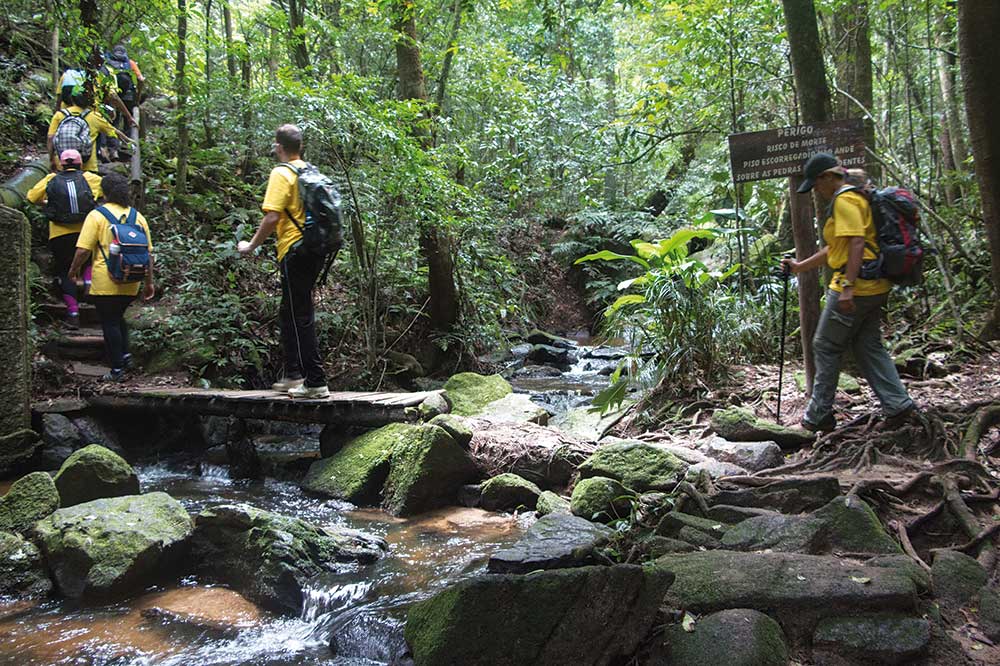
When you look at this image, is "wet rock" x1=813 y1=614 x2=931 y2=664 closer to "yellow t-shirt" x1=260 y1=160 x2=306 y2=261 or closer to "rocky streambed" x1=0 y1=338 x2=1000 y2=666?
"rocky streambed" x1=0 y1=338 x2=1000 y2=666

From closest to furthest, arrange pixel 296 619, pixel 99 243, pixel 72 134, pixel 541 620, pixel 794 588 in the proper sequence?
pixel 541 620 < pixel 794 588 < pixel 296 619 < pixel 99 243 < pixel 72 134

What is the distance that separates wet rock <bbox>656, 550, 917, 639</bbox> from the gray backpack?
794 cm

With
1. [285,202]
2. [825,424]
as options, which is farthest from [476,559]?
[285,202]

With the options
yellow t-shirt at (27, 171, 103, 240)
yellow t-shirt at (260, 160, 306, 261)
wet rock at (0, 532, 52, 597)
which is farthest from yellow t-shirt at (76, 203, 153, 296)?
wet rock at (0, 532, 52, 597)

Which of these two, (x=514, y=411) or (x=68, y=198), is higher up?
(x=68, y=198)

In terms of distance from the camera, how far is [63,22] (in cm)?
626

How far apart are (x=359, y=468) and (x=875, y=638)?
409 cm

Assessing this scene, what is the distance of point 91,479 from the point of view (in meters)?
4.74

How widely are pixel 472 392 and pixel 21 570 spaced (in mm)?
4309

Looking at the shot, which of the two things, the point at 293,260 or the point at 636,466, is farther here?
the point at 293,260

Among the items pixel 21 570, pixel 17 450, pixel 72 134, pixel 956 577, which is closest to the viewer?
pixel 956 577

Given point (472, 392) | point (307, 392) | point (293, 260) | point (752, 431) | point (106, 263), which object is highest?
point (106, 263)

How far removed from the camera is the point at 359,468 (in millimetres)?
5613

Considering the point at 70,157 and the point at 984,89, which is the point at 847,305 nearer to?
the point at 984,89
